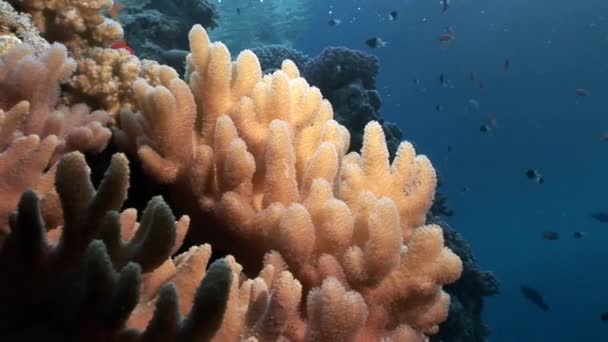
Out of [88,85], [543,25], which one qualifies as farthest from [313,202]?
[543,25]

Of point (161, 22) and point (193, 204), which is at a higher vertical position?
point (193, 204)

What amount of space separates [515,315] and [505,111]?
2857 cm

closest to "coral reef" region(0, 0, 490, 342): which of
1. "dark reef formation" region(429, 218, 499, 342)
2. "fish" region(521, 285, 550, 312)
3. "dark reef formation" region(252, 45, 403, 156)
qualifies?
"dark reef formation" region(252, 45, 403, 156)

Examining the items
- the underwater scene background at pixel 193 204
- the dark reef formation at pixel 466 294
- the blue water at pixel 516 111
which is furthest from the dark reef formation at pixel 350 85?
the blue water at pixel 516 111

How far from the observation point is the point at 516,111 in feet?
187

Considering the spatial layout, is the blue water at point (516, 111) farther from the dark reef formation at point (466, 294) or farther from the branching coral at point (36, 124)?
the branching coral at point (36, 124)

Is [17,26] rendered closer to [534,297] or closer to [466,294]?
[466,294]

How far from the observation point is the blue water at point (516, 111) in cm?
5312

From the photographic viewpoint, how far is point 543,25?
172 feet

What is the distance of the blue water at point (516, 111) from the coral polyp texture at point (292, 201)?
152ft

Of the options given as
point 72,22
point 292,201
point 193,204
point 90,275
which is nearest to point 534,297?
point 292,201

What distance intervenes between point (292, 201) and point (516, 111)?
6101cm

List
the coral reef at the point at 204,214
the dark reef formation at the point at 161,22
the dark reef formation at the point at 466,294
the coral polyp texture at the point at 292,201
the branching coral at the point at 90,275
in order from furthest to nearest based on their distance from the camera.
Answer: the dark reef formation at the point at 161,22
the dark reef formation at the point at 466,294
the coral polyp texture at the point at 292,201
the coral reef at the point at 204,214
the branching coral at the point at 90,275

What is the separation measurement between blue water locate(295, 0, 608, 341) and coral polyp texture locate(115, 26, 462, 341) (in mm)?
46459
